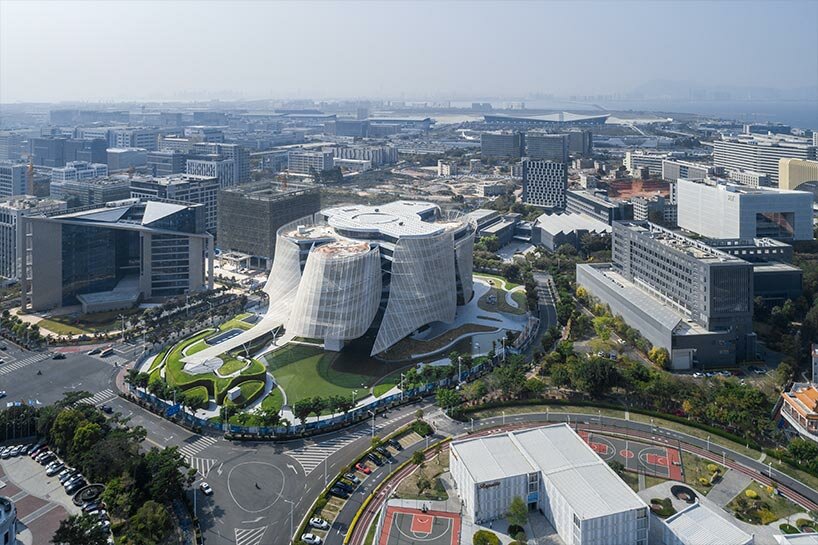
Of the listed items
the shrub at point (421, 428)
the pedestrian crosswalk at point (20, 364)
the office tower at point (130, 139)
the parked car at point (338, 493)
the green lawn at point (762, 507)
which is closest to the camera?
the green lawn at point (762, 507)

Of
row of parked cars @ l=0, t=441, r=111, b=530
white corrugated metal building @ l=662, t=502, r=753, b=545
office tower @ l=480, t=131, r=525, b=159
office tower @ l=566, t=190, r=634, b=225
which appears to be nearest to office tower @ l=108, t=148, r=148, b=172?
office tower @ l=480, t=131, r=525, b=159

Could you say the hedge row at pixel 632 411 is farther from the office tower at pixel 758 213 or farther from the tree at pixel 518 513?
the office tower at pixel 758 213

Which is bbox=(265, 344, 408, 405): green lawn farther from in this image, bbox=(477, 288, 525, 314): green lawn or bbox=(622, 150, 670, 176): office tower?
bbox=(622, 150, 670, 176): office tower

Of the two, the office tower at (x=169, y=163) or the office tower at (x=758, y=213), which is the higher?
the office tower at (x=169, y=163)

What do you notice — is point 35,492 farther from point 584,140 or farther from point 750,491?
point 584,140

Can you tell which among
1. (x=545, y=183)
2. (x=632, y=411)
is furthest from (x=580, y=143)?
(x=632, y=411)

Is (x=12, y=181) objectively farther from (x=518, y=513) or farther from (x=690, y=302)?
(x=518, y=513)

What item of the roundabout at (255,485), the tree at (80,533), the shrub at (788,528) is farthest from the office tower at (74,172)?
the shrub at (788,528)

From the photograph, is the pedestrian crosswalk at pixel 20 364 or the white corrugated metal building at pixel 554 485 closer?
the white corrugated metal building at pixel 554 485
